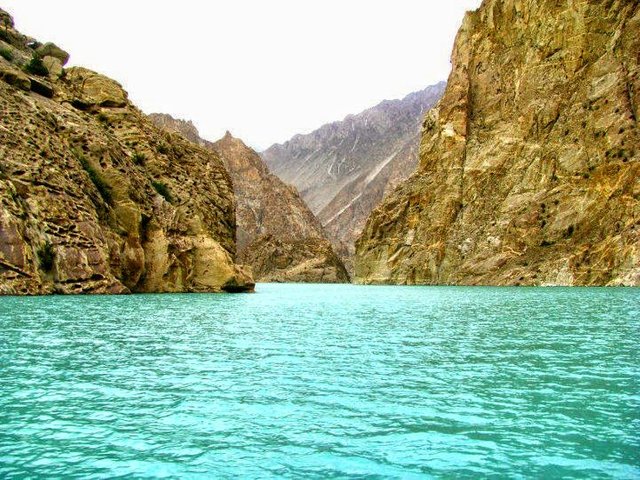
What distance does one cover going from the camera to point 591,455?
838 centimetres

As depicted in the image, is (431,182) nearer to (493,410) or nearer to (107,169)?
(107,169)

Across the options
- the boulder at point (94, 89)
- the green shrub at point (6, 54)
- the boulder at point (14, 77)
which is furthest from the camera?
the boulder at point (94, 89)

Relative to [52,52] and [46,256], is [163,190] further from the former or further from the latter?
[52,52]

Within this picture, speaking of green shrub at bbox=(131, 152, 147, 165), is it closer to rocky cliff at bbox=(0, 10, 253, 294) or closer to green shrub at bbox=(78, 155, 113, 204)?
rocky cliff at bbox=(0, 10, 253, 294)

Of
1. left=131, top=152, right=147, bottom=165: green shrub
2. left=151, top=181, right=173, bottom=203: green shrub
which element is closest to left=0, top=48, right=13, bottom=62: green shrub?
left=131, top=152, right=147, bottom=165: green shrub

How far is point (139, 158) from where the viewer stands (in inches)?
2399

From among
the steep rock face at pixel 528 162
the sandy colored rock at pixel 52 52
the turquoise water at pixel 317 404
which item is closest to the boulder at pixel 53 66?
the sandy colored rock at pixel 52 52

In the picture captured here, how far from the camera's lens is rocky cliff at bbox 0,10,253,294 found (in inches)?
1599

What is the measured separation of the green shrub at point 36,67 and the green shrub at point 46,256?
1005 inches

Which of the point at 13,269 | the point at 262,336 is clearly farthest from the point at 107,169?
the point at 262,336

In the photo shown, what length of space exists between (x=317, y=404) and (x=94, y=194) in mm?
42277

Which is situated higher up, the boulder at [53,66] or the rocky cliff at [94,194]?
the boulder at [53,66]

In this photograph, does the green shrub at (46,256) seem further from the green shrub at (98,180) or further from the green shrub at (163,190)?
the green shrub at (163,190)

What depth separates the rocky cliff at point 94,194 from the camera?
40.6m
